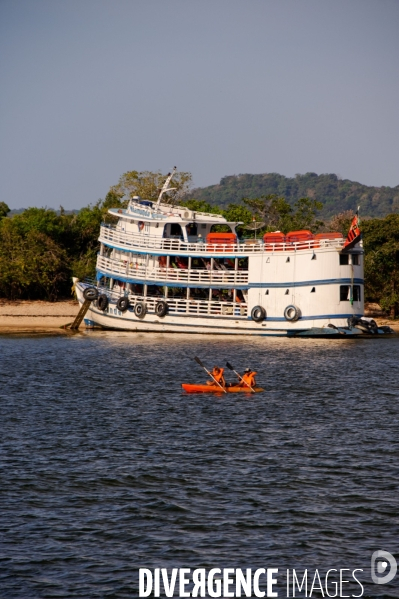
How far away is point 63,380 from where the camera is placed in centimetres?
3859

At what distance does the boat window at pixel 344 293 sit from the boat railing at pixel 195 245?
245cm

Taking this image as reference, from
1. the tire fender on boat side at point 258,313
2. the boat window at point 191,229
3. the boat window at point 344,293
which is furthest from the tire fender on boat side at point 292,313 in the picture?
the boat window at point 191,229

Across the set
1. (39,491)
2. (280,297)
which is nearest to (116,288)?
(280,297)

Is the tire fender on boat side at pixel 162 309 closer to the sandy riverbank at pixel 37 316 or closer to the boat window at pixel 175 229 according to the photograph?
the boat window at pixel 175 229

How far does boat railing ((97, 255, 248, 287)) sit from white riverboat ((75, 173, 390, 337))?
6 cm

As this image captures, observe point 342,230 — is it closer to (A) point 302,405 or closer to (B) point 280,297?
(B) point 280,297

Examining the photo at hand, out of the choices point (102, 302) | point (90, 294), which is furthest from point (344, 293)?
point (90, 294)

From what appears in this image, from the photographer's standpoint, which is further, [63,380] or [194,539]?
[63,380]

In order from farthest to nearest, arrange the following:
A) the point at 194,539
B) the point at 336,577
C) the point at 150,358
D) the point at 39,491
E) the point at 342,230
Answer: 1. the point at 342,230
2. the point at 150,358
3. the point at 39,491
4. the point at 194,539
5. the point at 336,577

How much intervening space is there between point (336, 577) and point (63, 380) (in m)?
23.8

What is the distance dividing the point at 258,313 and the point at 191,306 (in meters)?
4.65

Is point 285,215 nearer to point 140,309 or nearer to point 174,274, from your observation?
point 174,274

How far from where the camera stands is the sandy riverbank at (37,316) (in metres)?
60.3

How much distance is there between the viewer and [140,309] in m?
55.5
